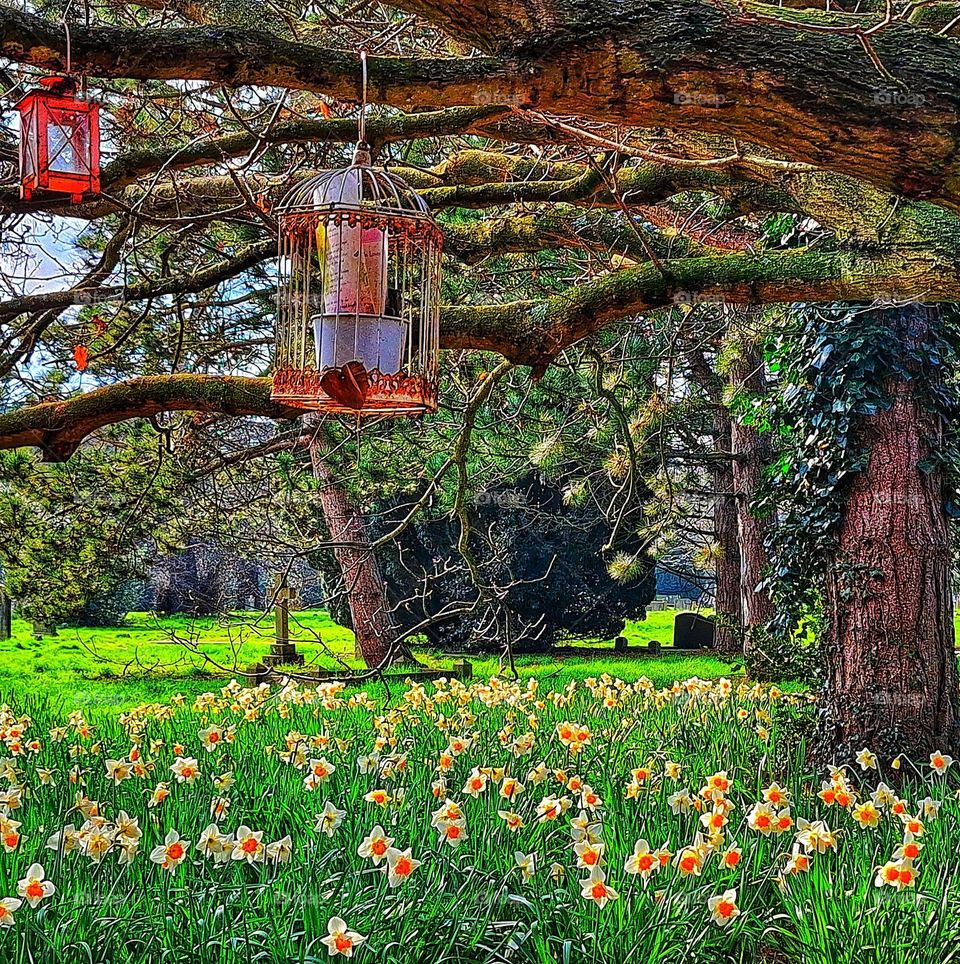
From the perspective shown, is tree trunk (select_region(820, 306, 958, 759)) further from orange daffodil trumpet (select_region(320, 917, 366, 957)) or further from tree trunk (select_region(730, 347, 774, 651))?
tree trunk (select_region(730, 347, 774, 651))

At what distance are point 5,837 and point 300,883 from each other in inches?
31.7

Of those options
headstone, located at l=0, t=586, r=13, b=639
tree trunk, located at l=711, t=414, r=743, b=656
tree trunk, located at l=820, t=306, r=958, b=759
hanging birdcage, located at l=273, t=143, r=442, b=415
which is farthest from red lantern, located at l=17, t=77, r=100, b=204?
headstone, located at l=0, t=586, r=13, b=639

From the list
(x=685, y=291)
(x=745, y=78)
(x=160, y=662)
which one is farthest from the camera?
(x=160, y=662)

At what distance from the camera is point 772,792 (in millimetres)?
3402

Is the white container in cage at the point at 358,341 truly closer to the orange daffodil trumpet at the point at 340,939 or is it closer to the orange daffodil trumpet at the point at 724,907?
the orange daffodil trumpet at the point at 340,939

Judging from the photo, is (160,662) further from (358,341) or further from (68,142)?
(358,341)

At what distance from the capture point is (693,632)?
1360cm

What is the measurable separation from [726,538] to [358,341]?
9819 millimetres

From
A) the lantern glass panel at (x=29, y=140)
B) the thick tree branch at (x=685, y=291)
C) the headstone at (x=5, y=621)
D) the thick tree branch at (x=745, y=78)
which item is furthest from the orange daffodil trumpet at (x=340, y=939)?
the headstone at (x=5, y=621)

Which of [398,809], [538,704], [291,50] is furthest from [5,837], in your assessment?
[538,704]

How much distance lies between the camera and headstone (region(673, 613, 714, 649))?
1357cm

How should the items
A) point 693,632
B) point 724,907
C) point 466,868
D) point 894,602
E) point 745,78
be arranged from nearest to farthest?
point 745,78 < point 724,907 < point 466,868 < point 894,602 < point 693,632

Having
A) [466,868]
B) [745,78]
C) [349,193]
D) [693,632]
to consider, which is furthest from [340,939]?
[693,632]

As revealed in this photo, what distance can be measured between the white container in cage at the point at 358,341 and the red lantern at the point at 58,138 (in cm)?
89
